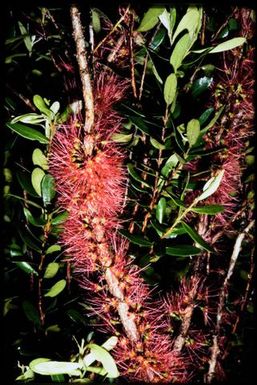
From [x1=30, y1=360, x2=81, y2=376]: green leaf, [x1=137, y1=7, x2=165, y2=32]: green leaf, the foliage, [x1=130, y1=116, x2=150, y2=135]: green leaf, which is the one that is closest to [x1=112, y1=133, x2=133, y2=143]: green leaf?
the foliage

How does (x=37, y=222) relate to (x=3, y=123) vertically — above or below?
→ below

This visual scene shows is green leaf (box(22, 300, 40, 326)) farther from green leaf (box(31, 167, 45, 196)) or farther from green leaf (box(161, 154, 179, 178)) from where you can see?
green leaf (box(161, 154, 179, 178))

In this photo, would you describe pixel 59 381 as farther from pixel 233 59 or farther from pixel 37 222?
pixel 233 59

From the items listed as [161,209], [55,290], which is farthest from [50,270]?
[161,209]

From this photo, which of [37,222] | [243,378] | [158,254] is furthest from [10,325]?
[243,378]

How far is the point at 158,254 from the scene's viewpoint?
793 mm

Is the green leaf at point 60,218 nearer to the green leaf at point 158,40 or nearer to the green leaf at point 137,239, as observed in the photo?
the green leaf at point 137,239

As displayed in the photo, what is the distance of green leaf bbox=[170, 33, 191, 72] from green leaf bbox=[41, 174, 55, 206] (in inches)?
13.4

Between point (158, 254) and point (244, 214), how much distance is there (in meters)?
0.38

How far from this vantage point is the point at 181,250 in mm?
797

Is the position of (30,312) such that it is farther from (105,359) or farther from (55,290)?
(105,359)

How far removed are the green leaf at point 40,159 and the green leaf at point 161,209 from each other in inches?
10.3

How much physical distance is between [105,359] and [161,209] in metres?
0.31

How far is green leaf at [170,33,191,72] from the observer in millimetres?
709
